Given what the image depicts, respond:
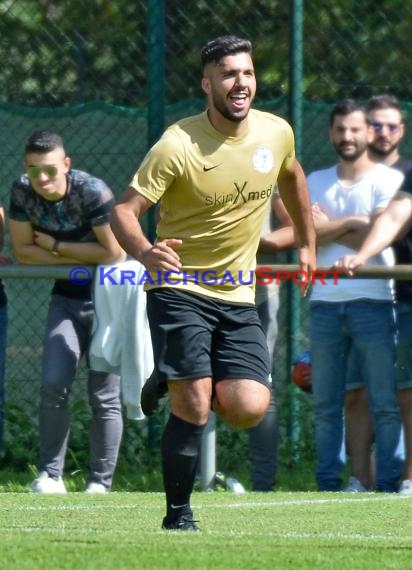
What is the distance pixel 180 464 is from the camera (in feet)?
20.4

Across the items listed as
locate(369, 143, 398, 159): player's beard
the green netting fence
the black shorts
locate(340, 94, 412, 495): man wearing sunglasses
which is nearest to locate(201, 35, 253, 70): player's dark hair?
the black shorts

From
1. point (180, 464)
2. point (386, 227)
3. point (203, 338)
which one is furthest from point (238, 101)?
point (386, 227)

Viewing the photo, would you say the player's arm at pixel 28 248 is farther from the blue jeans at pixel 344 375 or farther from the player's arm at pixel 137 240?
the player's arm at pixel 137 240

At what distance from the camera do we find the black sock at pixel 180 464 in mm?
6207

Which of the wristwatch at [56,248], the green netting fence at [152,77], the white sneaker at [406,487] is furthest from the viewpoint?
the green netting fence at [152,77]

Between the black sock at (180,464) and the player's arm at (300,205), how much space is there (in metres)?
1.10

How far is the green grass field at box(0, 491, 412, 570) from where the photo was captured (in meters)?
5.24

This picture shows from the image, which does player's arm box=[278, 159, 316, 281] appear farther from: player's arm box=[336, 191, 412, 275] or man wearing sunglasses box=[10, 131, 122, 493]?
man wearing sunglasses box=[10, 131, 122, 493]

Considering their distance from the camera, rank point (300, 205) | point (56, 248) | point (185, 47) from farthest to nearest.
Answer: point (185, 47)
point (56, 248)
point (300, 205)

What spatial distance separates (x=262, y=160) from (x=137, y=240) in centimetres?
75

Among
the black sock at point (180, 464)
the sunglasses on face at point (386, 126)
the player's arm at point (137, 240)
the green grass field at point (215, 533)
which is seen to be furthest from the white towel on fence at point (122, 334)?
the player's arm at point (137, 240)

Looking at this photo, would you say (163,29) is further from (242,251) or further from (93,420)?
(242,251)

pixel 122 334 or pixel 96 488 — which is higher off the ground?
pixel 122 334

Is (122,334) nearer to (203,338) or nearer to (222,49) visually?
(203,338)
